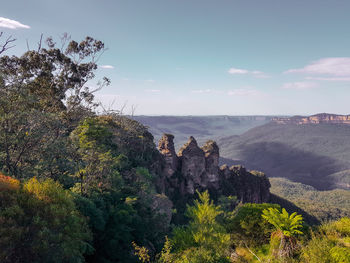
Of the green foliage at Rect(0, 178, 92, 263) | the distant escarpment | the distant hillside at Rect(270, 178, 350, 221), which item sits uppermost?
the green foliage at Rect(0, 178, 92, 263)

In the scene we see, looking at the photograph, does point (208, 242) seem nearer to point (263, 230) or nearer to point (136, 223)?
point (263, 230)

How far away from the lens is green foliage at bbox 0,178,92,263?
988 centimetres

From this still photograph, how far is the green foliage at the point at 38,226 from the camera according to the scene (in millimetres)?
9883

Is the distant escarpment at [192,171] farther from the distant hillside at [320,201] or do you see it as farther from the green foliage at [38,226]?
the distant hillside at [320,201]

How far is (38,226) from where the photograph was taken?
10.8 meters

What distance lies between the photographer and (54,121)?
66.8 ft

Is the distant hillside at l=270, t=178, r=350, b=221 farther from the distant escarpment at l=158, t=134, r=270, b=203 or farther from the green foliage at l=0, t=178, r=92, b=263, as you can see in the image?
the green foliage at l=0, t=178, r=92, b=263

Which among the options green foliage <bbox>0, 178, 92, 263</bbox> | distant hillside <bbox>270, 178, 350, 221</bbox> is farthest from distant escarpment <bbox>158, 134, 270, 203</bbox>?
distant hillside <bbox>270, 178, 350, 221</bbox>

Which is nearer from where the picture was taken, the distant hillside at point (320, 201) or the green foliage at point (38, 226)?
the green foliage at point (38, 226)

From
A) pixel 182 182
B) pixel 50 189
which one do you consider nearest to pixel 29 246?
pixel 50 189

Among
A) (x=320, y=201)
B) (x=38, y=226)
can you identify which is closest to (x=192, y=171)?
(x=38, y=226)

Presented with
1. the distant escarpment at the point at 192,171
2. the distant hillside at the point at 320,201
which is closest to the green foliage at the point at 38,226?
the distant escarpment at the point at 192,171

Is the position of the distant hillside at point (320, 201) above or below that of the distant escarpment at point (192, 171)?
below

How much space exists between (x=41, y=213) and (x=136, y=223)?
11.8 metres
